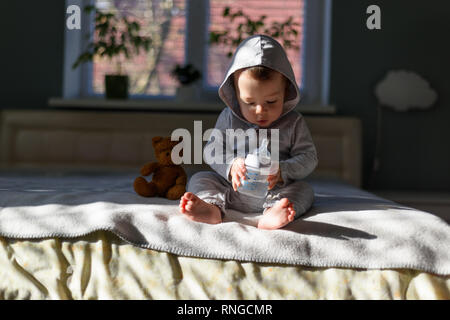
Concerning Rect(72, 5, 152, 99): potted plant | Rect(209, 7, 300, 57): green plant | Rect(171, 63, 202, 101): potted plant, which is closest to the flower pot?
Rect(72, 5, 152, 99): potted plant

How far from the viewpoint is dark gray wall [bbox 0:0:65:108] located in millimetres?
2711

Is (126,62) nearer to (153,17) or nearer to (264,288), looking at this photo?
(153,17)

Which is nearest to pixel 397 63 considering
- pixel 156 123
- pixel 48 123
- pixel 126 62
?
pixel 156 123

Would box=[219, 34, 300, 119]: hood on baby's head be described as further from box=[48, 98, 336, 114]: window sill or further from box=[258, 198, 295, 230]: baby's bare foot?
box=[48, 98, 336, 114]: window sill

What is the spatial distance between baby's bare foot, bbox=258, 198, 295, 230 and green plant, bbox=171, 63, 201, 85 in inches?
64.1

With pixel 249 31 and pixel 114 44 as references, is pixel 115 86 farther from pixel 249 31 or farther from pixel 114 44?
pixel 249 31

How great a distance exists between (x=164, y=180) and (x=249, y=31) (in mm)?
1425

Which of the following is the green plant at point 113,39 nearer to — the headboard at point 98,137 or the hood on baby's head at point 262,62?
the headboard at point 98,137

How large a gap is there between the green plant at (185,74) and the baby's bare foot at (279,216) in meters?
1.63

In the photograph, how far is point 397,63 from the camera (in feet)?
9.05

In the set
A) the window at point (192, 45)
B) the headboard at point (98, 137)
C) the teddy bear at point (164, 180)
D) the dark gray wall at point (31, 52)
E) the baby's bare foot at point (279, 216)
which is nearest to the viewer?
the baby's bare foot at point (279, 216)

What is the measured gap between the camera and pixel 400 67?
9.07 ft

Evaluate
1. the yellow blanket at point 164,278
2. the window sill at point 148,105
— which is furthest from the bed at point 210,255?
the window sill at point 148,105

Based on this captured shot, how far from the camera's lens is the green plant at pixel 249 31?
2.76 metres
